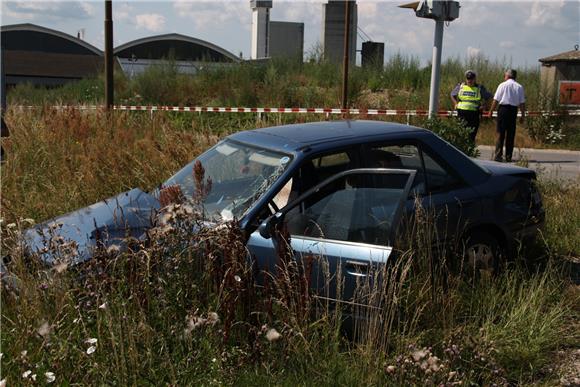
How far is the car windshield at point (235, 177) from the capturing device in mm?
4691

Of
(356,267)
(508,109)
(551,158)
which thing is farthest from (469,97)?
(356,267)

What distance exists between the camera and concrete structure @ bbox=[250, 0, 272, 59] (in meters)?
43.2

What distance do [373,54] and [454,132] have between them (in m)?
20.0

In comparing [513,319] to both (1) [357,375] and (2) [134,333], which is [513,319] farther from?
(2) [134,333]

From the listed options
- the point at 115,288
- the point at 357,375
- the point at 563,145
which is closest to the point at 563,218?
the point at 357,375

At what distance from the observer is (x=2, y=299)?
3691mm

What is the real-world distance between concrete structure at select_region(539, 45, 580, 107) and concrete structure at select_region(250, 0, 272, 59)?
84.4 ft


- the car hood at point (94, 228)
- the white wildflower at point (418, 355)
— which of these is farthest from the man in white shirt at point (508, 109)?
the white wildflower at point (418, 355)

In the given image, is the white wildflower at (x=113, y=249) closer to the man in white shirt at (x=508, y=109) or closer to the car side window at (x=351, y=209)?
the car side window at (x=351, y=209)

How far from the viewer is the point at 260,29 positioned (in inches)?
1756

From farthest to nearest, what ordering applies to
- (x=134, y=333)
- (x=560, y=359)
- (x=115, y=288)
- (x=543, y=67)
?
1. (x=543, y=67)
2. (x=560, y=359)
3. (x=115, y=288)
4. (x=134, y=333)

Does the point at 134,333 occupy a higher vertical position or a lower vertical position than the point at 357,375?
higher

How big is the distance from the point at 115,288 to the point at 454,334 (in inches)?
72.7

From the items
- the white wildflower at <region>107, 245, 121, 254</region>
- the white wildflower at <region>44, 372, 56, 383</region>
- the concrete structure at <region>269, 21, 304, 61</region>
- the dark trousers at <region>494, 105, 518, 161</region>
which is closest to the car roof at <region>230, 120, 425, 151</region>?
the white wildflower at <region>107, 245, 121, 254</region>
